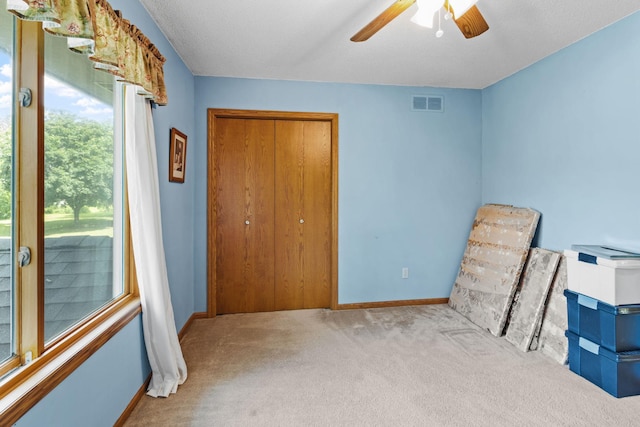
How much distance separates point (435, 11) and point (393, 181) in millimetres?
2106

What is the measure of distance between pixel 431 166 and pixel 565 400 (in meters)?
2.34

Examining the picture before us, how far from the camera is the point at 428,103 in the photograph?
3623 mm

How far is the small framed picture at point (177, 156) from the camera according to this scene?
259 cm

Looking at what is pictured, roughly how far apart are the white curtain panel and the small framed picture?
1.89 feet

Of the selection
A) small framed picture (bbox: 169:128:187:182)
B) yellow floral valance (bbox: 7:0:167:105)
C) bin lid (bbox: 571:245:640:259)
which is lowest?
bin lid (bbox: 571:245:640:259)

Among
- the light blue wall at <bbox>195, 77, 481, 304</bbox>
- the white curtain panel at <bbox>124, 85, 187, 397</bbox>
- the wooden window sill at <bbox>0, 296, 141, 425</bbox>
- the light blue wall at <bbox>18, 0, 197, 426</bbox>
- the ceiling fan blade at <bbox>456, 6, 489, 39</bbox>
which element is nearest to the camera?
the wooden window sill at <bbox>0, 296, 141, 425</bbox>

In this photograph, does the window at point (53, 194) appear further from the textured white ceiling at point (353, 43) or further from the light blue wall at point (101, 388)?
the textured white ceiling at point (353, 43)

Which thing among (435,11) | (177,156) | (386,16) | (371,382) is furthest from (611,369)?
(177,156)

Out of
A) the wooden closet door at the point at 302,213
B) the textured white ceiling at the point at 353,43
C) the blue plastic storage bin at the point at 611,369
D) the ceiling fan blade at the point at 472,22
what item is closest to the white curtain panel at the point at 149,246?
the textured white ceiling at the point at 353,43

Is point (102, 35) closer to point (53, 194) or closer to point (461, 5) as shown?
point (53, 194)

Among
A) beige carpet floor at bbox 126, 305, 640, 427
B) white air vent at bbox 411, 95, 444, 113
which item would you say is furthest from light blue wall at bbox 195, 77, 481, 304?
beige carpet floor at bbox 126, 305, 640, 427

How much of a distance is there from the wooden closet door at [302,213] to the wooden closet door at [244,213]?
0.10 m

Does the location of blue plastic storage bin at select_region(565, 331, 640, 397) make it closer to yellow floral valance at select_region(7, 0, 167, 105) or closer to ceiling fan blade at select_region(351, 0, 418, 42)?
ceiling fan blade at select_region(351, 0, 418, 42)

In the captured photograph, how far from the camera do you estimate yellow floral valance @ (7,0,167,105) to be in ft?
3.57
